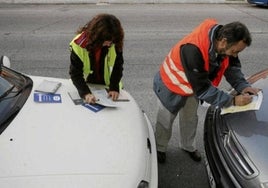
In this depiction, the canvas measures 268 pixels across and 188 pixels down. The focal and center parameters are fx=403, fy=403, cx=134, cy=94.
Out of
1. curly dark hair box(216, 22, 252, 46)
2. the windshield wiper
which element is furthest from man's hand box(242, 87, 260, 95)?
the windshield wiper

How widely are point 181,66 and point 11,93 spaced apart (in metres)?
1.34

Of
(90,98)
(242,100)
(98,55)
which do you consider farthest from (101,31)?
(242,100)

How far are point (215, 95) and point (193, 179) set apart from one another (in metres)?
0.91

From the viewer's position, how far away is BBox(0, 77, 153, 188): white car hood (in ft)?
7.34

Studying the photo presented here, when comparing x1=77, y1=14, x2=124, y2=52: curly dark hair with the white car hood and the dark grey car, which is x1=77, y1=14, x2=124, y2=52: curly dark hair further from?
the dark grey car

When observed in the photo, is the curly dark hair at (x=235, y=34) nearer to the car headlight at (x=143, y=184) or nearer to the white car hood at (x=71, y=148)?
the white car hood at (x=71, y=148)

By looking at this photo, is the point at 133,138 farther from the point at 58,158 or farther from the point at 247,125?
the point at 247,125

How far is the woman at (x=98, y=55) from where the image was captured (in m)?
3.13

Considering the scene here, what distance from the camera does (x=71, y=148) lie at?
2479 mm

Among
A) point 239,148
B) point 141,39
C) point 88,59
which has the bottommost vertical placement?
point 141,39

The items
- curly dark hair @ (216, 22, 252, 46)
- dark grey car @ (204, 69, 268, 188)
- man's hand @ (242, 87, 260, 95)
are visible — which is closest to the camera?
dark grey car @ (204, 69, 268, 188)

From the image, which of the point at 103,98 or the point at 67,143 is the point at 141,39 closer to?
the point at 103,98

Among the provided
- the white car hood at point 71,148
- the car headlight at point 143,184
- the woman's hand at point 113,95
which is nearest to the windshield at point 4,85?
the white car hood at point 71,148

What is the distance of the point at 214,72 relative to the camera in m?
3.32
